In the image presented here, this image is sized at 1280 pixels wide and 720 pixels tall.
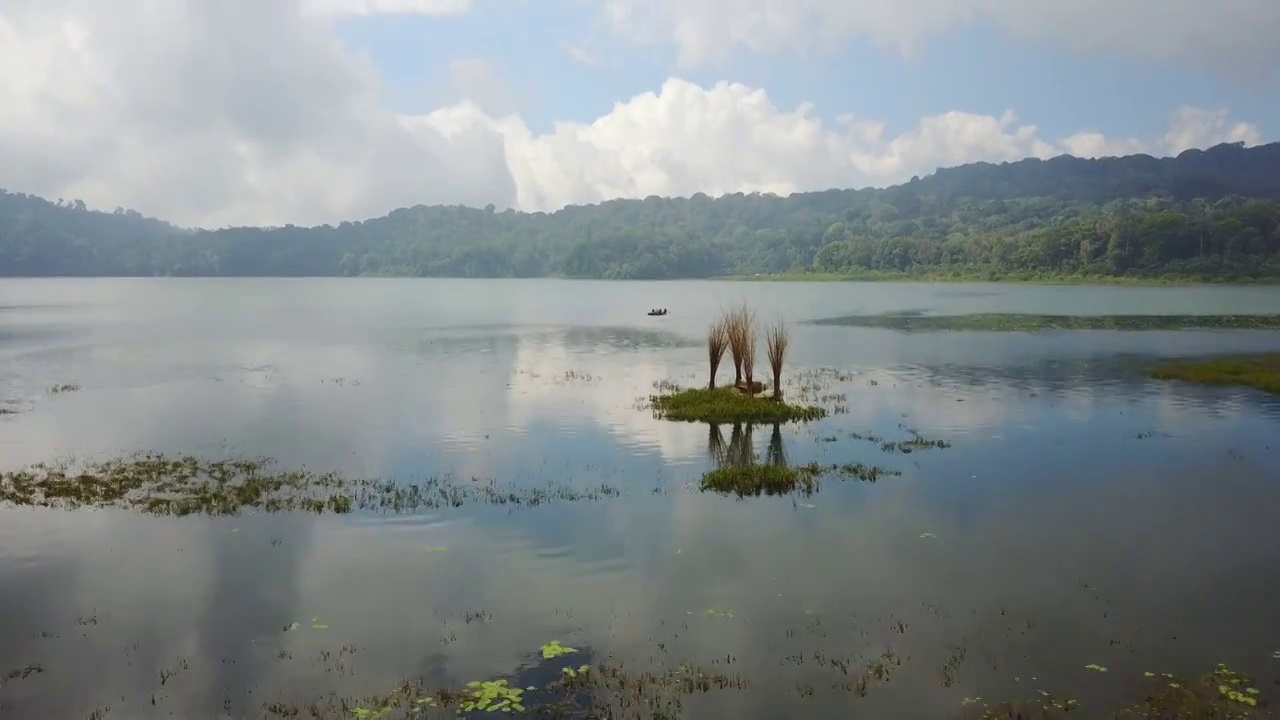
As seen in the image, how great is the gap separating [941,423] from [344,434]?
2190 cm

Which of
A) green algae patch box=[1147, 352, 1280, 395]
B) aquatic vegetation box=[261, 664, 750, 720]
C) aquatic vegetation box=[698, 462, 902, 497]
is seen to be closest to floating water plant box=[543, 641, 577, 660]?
aquatic vegetation box=[261, 664, 750, 720]

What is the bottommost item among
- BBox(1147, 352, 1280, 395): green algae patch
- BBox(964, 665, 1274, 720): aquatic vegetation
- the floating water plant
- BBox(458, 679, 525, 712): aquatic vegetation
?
BBox(1147, 352, 1280, 395): green algae patch

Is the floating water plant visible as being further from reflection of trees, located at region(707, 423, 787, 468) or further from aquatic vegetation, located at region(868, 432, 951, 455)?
aquatic vegetation, located at region(868, 432, 951, 455)

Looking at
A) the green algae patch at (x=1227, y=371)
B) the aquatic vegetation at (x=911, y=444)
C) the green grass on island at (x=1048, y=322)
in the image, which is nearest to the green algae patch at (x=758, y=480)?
the aquatic vegetation at (x=911, y=444)

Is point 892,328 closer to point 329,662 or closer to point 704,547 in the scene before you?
point 704,547

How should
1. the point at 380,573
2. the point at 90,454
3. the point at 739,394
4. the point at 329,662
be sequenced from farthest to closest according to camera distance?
the point at 739,394
the point at 90,454
the point at 380,573
the point at 329,662

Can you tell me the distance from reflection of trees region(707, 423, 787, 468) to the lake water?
356mm

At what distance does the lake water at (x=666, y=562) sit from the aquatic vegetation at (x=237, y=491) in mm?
854

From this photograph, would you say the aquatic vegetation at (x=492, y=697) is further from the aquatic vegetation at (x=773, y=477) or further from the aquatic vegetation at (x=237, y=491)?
the aquatic vegetation at (x=773, y=477)

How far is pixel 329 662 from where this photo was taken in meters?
14.0

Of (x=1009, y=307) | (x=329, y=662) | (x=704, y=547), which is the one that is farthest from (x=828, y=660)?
(x=1009, y=307)

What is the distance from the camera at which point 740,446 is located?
30.4 m

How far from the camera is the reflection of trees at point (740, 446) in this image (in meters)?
28.1

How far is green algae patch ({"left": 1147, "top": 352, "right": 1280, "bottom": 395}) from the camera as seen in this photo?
44375 millimetres
